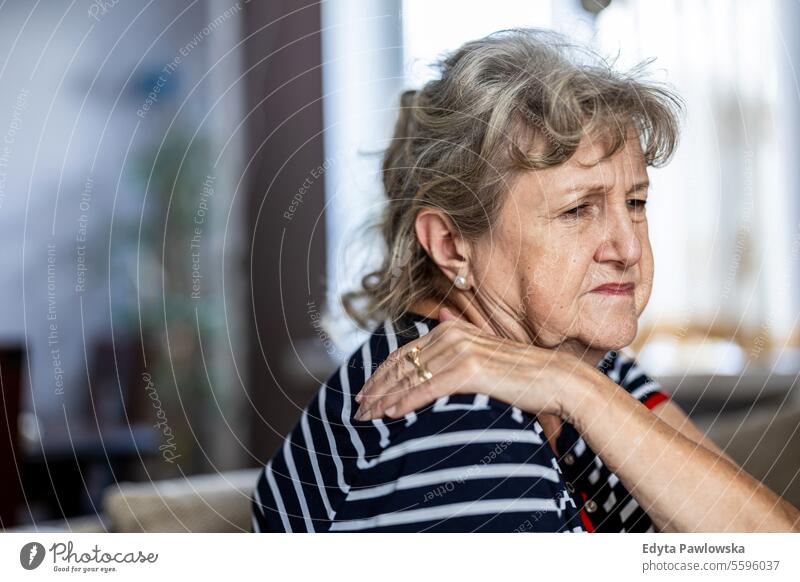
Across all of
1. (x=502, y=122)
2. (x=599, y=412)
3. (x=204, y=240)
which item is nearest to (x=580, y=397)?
(x=599, y=412)

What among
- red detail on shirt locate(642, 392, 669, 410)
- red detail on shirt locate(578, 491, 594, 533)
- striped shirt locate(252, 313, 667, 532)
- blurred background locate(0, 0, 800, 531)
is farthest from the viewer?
blurred background locate(0, 0, 800, 531)

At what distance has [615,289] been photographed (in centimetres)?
73

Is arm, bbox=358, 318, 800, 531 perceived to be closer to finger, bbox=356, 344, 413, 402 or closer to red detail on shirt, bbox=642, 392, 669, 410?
finger, bbox=356, 344, 413, 402

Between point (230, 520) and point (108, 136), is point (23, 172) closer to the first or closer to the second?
point (108, 136)

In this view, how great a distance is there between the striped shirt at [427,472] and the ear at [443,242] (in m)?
0.06

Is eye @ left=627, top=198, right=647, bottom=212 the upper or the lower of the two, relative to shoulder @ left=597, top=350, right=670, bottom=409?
upper

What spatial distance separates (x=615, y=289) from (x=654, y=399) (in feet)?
0.84

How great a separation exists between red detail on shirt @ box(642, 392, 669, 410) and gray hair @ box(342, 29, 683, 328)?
0.29 m

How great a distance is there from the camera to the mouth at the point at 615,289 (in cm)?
72

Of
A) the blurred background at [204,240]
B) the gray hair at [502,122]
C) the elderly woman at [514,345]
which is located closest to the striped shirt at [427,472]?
the elderly woman at [514,345]

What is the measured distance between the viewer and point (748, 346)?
2.28m

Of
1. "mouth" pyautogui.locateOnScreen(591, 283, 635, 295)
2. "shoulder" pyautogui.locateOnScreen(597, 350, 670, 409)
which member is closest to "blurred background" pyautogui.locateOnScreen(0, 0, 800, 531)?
"shoulder" pyautogui.locateOnScreen(597, 350, 670, 409)

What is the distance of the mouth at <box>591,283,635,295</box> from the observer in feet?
2.37
